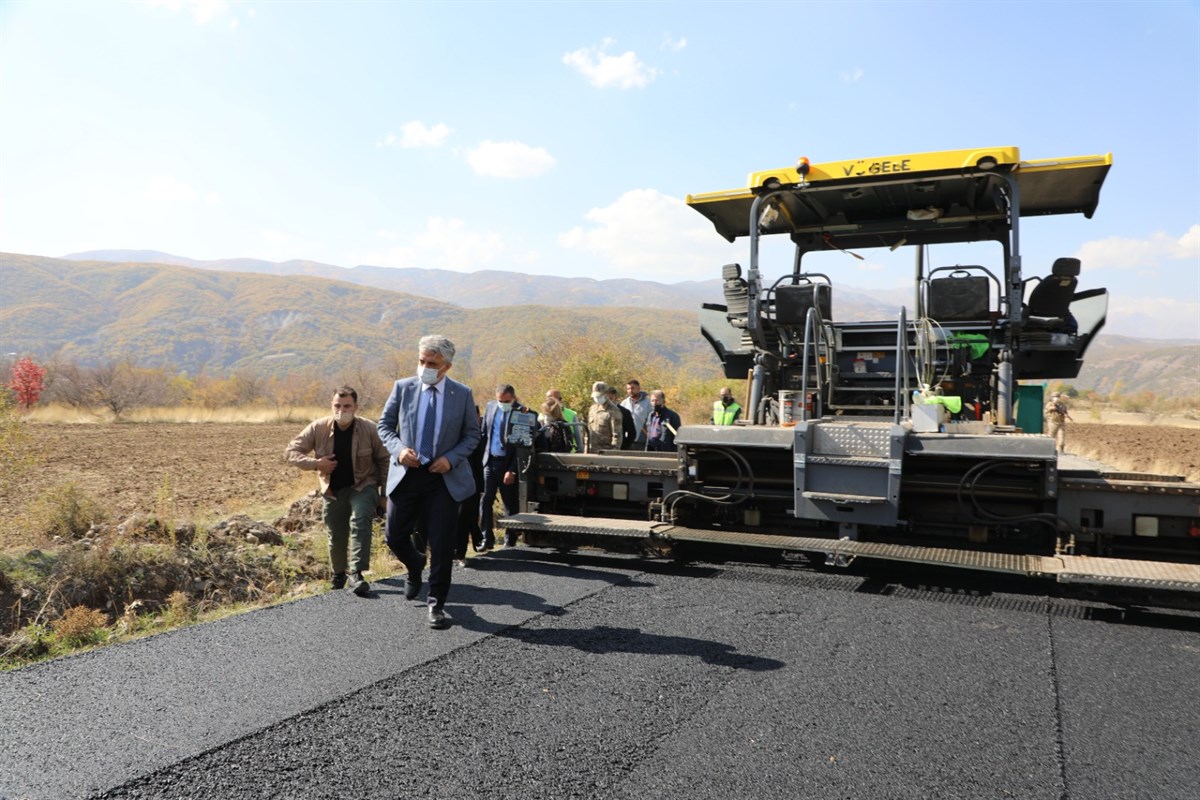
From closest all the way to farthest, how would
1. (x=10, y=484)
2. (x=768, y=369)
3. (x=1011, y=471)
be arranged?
(x=1011, y=471), (x=768, y=369), (x=10, y=484)

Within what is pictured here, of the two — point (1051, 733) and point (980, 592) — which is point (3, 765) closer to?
point (1051, 733)

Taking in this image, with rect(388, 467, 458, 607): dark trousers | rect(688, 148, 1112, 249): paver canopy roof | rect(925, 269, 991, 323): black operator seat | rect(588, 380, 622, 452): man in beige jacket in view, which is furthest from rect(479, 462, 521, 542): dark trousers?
rect(925, 269, 991, 323): black operator seat

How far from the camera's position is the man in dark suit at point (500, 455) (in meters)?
8.22

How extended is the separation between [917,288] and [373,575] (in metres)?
5.57

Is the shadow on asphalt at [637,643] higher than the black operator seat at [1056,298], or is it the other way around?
the black operator seat at [1056,298]

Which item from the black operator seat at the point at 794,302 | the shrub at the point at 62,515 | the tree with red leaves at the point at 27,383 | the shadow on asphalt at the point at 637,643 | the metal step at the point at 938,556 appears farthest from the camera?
the tree with red leaves at the point at 27,383

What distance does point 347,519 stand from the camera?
6.81m

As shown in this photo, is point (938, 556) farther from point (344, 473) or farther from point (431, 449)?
point (344, 473)

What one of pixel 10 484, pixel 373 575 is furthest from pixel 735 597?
pixel 10 484

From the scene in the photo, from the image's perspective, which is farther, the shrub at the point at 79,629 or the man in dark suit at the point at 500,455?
the man in dark suit at the point at 500,455

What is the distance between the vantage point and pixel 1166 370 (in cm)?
13525

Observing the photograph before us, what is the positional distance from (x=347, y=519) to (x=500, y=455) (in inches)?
74.8

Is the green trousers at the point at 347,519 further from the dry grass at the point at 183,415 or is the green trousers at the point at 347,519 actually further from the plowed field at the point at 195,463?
the dry grass at the point at 183,415

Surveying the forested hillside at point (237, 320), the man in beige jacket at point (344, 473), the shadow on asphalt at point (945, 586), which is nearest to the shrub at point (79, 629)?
the man in beige jacket at point (344, 473)
